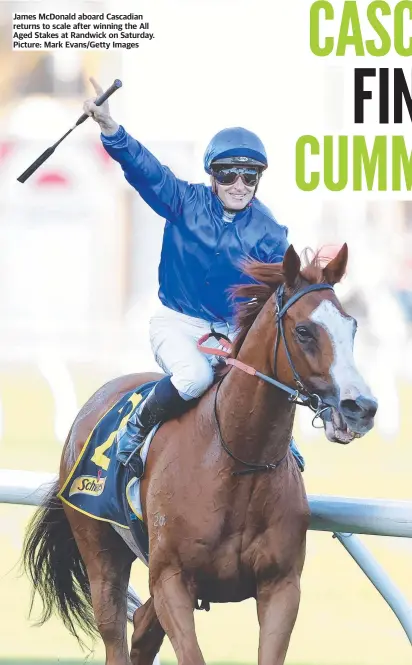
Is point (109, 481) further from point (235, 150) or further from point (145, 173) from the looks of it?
point (235, 150)

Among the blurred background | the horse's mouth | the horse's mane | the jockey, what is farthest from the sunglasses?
the blurred background

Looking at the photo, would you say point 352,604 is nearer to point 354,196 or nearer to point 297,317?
point 297,317

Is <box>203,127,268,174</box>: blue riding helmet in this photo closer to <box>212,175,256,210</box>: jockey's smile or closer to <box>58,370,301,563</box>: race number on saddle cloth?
<box>212,175,256,210</box>: jockey's smile

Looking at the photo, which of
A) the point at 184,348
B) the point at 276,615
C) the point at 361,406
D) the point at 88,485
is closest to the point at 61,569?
the point at 88,485

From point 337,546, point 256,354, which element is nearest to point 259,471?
point 256,354

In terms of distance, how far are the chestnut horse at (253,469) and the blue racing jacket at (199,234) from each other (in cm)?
29

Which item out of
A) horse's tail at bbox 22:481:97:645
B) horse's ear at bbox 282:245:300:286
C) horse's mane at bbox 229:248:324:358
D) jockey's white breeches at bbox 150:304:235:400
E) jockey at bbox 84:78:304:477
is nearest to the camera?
horse's ear at bbox 282:245:300:286

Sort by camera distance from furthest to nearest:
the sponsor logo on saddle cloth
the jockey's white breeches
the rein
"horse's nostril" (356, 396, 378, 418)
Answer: the sponsor logo on saddle cloth, the jockey's white breeches, the rein, "horse's nostril" (356, 396, 378, 418)

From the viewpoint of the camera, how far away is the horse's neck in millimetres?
4312

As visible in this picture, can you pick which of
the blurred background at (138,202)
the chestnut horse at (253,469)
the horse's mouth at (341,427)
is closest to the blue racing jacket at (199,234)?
the chestnut horse at (253,469)

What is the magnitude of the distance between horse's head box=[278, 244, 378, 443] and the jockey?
1.82ft

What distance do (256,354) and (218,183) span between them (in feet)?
2.58

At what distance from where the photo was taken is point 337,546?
9.95m

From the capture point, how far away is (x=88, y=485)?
537 centimetres
